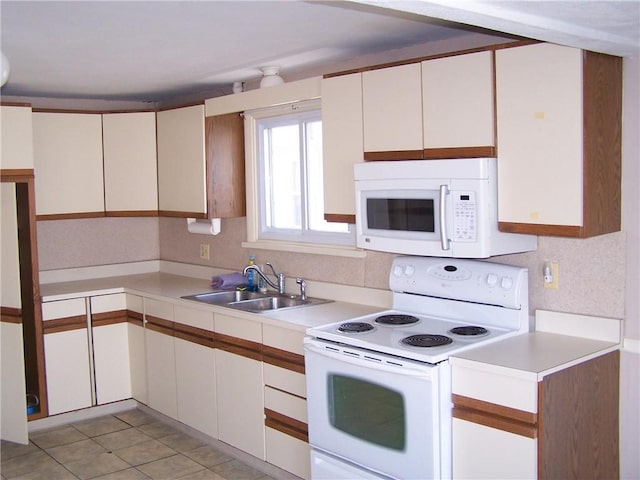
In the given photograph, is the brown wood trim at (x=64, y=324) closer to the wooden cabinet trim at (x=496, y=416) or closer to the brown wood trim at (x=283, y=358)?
the brown wood trim at (x=283, y=358)

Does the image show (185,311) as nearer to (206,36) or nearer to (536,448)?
(206,36)

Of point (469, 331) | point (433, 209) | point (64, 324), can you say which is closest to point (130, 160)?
point (64, 324)

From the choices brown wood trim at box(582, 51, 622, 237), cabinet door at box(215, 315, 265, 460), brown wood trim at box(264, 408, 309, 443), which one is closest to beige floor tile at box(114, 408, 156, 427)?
cabinet door at box(215, 315, 265, 460)

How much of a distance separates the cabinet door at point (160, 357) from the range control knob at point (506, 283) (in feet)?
6.94

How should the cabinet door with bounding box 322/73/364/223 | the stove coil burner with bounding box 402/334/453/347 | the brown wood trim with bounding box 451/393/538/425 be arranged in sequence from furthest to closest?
the cabinet door with bounding box 322/73/364/223, the stove coil burner with bounding box 402/334/453/347, the brown wood trim with bounding box 451/393/538/425

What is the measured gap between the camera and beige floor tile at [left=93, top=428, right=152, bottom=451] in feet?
13.9

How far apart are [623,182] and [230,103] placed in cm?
234

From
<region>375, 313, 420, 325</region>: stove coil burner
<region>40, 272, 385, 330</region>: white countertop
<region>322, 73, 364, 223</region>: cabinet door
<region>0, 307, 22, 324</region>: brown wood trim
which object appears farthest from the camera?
<region>0, 307, 22, 324</region>: brown wood trim

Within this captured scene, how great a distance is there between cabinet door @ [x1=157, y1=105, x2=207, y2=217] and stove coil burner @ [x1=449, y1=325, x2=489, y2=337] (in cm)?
202

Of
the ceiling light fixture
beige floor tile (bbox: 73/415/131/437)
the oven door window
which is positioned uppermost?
the ceiling light fixture

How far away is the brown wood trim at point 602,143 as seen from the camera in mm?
2584

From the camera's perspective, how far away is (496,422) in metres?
2.55

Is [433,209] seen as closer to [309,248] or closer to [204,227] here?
[309,248]

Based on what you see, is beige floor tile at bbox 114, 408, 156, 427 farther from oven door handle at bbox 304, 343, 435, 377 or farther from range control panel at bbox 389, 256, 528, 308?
range control panel at bbox 389, 256, 528, 308
